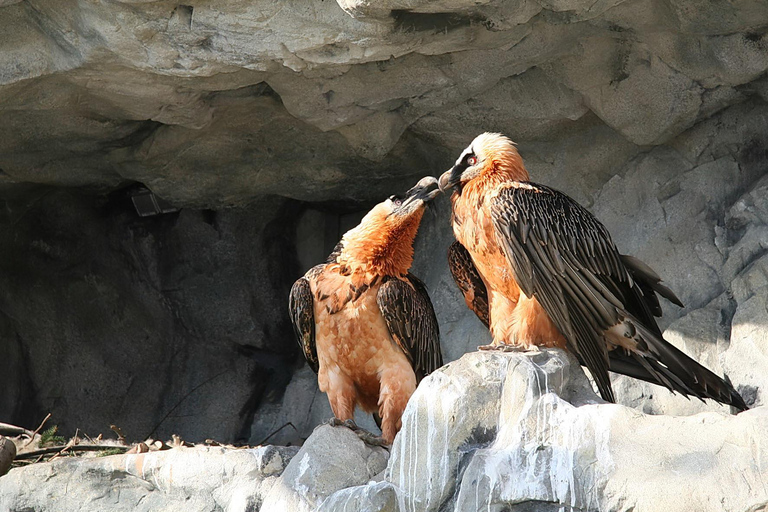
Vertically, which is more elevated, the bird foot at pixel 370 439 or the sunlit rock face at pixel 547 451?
the sunlit rock face at pixel 547 451

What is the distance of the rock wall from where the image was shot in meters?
5.50

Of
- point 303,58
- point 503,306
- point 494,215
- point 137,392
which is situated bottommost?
point 137,392

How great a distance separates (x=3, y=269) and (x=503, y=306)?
4.28 meters

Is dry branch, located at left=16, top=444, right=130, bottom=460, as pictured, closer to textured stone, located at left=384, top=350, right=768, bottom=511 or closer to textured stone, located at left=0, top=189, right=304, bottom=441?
textured stone, located at left=0, top=189, right=304, bottom=441

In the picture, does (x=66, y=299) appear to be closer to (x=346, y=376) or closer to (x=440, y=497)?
(x=346, y=376)

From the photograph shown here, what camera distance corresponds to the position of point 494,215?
5.04 m

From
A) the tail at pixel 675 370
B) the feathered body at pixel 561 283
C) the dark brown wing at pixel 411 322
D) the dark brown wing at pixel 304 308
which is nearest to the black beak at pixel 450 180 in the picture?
the feathered body at pixel 561 283

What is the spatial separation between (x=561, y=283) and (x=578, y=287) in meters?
0.09

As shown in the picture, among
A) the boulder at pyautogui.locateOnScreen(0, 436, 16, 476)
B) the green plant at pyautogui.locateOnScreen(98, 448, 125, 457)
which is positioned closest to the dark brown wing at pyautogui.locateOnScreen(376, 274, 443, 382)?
the green plant at pyautogui.locateOnScreen(98, 448, 125, 457)

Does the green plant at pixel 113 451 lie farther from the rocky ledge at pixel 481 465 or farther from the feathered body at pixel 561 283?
the feathered body at pixel 561 283

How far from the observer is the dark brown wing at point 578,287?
494 centimetres

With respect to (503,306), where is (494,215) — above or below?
above

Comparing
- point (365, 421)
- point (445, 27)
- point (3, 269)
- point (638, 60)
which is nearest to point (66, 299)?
point (3, 269)

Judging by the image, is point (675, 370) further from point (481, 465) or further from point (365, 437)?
point (365, 437)
